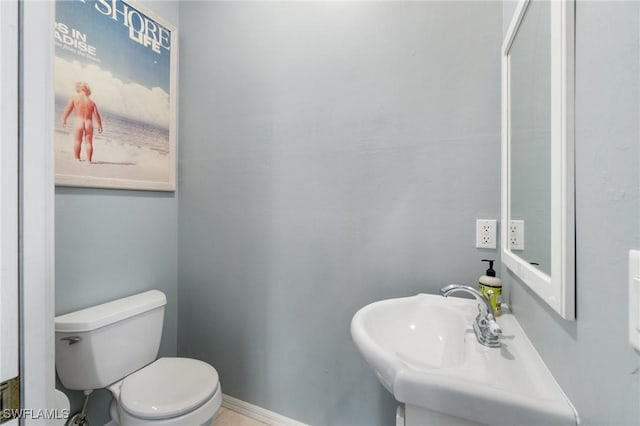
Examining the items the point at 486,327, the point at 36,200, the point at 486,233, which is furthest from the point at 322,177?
the point at 36,200

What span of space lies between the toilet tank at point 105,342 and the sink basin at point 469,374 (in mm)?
1082

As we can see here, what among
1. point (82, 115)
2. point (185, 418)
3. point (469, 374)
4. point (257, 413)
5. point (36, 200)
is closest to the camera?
point (36, 200)

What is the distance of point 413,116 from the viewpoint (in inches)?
46.9

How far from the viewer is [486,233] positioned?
3.54ft

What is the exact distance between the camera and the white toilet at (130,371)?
1.05 meters

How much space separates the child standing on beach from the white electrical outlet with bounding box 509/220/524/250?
173 cm

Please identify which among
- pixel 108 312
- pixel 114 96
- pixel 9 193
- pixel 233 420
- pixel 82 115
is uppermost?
pixel 114 96

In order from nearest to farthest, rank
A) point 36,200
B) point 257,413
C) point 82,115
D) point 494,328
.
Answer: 1. point 36,200
2. point 494,328
3. point 82,115
4. point 257,413

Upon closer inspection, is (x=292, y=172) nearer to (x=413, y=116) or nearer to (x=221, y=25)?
(x=413, y=116)

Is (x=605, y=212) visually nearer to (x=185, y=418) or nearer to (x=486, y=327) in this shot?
(x=486, y=327)

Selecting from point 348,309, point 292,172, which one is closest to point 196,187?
point 292,172

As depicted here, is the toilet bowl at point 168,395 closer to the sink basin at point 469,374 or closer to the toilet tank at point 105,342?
the toilet tank at point 105,342

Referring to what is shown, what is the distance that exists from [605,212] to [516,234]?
0.49 metres

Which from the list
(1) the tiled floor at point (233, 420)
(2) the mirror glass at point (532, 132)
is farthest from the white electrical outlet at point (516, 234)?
(1) the tiled floor at point (233, 420)
